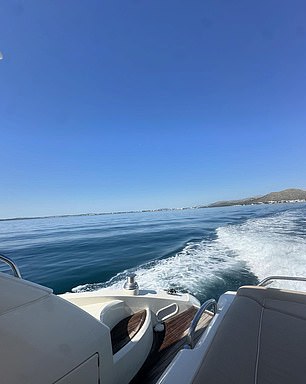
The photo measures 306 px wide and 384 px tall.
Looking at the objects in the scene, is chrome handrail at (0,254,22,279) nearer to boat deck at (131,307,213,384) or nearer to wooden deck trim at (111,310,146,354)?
wooden deck trim at (111,310,146,354)

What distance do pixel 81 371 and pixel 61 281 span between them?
17.6 ft

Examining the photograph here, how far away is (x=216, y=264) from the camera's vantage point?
7191 millimetres

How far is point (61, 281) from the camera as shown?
19.6 feet

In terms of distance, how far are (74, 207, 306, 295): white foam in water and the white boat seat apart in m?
3.57

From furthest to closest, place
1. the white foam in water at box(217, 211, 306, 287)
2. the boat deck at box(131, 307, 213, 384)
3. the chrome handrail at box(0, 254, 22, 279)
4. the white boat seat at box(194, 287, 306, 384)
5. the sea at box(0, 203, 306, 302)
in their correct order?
1. the white foam in water at box(217, 211, 306, 287)
2. the sea at box(0, 203, 306, 302)
3. the boat deck at box(131, 307, 213, 384)
4. the chrome handrail at box(0, 254, 22, 279)
5. the white boat seat at box(194, 287, 306, 384)

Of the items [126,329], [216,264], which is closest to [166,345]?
[126,329]

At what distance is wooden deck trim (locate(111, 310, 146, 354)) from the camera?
2.21 metres

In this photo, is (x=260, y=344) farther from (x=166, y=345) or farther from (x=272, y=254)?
(x=272, y=254)

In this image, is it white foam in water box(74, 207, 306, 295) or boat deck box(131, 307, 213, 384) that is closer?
boat deck box(131, 307, 213, 384)

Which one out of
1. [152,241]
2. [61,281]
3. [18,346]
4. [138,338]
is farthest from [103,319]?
[152,241]

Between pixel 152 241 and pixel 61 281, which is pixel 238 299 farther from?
pixel 152 241

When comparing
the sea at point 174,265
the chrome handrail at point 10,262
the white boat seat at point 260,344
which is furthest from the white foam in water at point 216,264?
the chrome handrail at point 10,262

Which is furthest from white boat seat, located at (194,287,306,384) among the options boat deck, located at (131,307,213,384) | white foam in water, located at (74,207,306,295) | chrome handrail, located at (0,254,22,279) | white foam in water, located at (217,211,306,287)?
white foam in water, located at (217,211,306,287)

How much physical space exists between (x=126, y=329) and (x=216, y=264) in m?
5.31
